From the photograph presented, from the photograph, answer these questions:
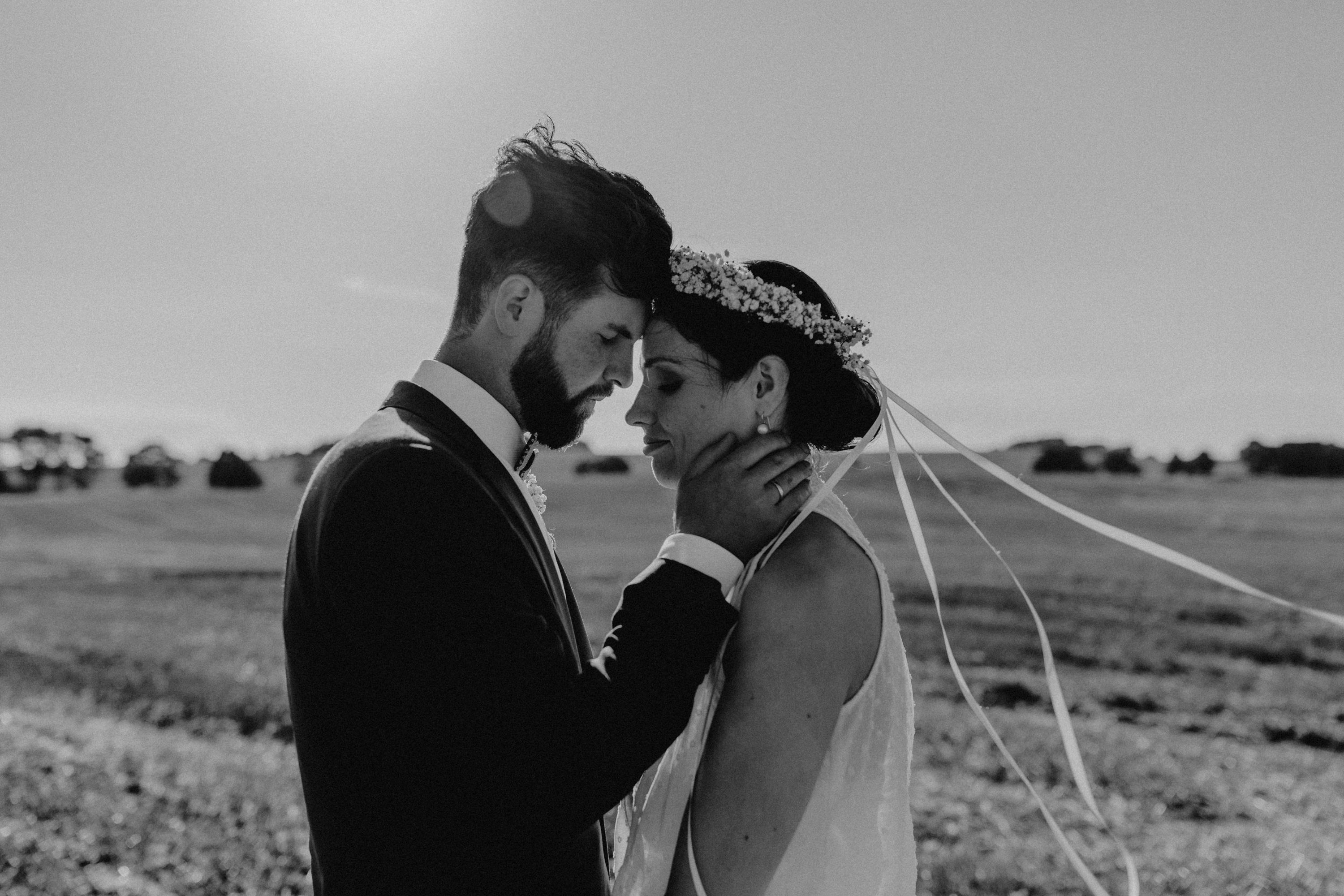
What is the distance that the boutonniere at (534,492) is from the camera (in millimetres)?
3170

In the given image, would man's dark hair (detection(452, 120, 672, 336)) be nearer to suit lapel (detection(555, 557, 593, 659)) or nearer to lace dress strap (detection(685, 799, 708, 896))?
suit lapel (detection(555, 557, 593, 659))

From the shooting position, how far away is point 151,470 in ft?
250

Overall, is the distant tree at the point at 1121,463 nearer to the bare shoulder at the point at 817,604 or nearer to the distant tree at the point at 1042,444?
the distant tree at the point at 1042,444

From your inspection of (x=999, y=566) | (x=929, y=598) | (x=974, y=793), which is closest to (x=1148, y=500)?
(x=999, y=566)

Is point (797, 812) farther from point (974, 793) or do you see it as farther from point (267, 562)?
point (267, 562)

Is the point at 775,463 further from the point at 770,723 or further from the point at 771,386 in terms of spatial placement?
the point at 770,723

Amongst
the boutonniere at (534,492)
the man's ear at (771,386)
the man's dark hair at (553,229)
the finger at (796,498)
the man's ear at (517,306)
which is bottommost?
the boutonniere at (534,492)

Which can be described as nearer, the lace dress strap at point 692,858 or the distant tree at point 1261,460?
the lace dress strap at point 692,858

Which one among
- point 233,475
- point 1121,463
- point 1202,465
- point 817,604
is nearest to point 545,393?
point 817,604

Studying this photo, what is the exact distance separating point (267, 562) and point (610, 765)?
41.6 m

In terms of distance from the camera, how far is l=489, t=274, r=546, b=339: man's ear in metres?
2.90

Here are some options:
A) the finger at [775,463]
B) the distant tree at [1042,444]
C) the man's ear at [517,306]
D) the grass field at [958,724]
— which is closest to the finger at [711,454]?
the finger at [775,463]

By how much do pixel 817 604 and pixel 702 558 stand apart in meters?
0.41

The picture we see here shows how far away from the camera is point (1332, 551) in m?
43.6
